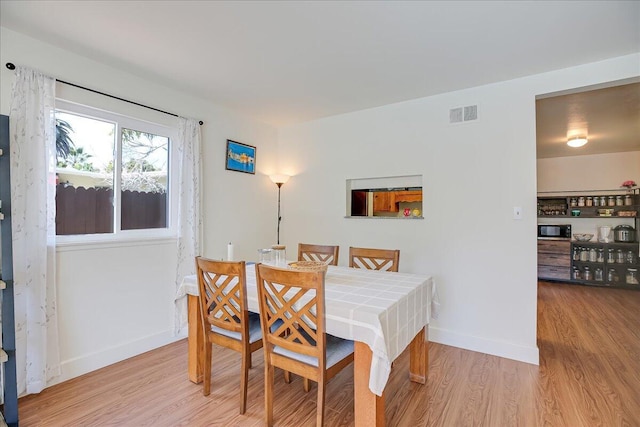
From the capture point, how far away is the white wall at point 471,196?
8.69ft

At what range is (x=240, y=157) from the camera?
145 inches

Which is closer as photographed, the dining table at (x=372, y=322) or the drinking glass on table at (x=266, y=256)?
the dining table at (x=372, y=322)

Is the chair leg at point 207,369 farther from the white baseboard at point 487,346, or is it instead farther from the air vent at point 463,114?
the air vent at point 463,114

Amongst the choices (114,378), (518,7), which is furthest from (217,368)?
(518,7)

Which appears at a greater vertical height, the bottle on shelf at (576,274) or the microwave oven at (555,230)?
the microwave oven at (555,230)

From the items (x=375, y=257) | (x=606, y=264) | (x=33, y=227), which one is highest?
(x=33, y=227)

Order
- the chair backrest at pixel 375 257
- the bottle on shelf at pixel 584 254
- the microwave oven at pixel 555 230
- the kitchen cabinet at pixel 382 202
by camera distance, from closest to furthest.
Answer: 1. the chair backrest at pixel 375 257
2. the kitchen cabinet at pixel 382 202
3. the bottle on shelf at pixel 584 254
4. the microwave oven at pixel 555 230

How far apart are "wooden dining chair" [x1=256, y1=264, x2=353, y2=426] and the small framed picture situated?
2197 millimetres

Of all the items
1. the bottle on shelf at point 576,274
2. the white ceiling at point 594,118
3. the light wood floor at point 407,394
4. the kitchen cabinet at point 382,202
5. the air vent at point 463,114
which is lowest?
the light wood floor at point 407,394

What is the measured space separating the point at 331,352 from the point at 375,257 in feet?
3.65

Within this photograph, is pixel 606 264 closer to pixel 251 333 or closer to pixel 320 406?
pixel 320 406

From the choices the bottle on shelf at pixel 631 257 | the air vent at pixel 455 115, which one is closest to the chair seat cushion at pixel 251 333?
the air vent at pixel 455 115

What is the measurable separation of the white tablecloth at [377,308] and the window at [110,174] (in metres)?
1.02

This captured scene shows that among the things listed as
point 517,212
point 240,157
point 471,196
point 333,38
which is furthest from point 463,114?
point 240,157
